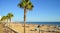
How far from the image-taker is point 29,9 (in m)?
17.3

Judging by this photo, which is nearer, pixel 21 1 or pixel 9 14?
pixel 21 1

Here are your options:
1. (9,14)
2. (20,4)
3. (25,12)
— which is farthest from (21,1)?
(9,14)

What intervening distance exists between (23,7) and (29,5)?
2.59 ft

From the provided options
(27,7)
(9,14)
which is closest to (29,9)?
(27,7)

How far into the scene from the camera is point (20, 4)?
17.3 m

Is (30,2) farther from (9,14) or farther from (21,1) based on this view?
(9,14)

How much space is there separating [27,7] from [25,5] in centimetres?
34

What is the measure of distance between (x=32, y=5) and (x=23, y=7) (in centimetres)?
115

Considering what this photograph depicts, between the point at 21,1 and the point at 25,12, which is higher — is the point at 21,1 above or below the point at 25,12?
above

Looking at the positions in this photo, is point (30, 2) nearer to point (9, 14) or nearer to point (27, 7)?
point (27, 7)

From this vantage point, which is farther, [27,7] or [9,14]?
[9,14]

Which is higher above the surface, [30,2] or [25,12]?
[30,2]

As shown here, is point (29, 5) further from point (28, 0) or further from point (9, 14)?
point (9, 14)

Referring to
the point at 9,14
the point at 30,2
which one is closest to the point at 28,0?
the point at 30,2
